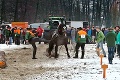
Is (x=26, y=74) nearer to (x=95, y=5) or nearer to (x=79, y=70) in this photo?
(x=79, y=70)

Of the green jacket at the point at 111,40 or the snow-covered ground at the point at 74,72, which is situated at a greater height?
the green jacket at the point at 111,40

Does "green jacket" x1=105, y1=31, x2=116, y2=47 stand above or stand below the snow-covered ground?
above

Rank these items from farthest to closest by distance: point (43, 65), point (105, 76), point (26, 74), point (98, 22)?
point (98, 22)
point (43, 65)
point (26, 74)
point (105, 76)

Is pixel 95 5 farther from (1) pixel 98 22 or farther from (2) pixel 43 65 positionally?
(2) pixel 43 65

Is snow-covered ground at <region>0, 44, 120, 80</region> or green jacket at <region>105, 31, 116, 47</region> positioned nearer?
snow-covered ground at <region>0, 44, 120, 80</region>

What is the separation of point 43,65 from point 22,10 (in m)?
62.7

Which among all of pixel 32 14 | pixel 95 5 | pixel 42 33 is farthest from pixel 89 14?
pixel 42 33

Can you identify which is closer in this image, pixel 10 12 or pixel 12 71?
pixel 12 71

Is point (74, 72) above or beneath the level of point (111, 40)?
beneath

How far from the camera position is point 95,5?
114875mm

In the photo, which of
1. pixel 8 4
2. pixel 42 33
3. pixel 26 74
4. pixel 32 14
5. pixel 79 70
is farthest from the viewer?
pixel 32 14

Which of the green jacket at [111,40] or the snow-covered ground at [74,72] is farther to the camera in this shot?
the green jacket at [111,40]

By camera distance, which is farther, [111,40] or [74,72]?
[111,40]

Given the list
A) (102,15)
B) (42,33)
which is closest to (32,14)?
(102,15)
